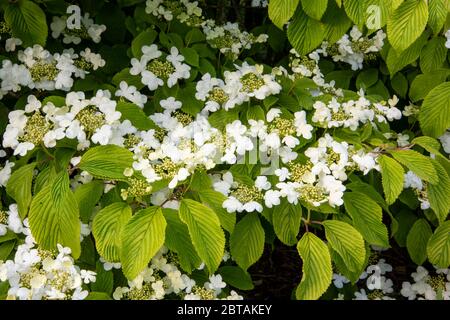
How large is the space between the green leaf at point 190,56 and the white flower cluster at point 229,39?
0.56 feet

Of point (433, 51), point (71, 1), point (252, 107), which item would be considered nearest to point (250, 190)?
point (252, 107)

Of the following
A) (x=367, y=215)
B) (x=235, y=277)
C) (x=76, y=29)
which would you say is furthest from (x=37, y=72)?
(x=367, y=215)

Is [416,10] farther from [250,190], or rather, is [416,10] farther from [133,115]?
[133,115]

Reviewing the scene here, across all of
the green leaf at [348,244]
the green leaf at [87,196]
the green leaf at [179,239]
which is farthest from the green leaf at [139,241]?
the green leaf at [348,244]

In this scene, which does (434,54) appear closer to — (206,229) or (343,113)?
(343,113)

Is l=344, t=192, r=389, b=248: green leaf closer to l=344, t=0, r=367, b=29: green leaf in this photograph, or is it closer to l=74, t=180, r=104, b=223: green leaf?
l=344, t=0, r=367, b=29: green leaf

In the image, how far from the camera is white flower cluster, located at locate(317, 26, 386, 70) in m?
2.20

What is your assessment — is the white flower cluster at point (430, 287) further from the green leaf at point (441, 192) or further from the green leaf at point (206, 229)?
the green leaf at point (206, 229)

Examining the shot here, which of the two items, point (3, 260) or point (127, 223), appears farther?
point (3, 260)

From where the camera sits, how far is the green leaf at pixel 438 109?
1.91 m

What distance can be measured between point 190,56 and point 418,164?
0.87 m

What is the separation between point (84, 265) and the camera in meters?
1.70

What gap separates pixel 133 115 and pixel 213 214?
18.2 inches

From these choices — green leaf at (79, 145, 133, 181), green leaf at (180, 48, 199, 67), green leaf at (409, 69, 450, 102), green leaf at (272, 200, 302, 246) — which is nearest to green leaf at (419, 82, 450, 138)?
green leaf at (409, 69, 450, 102)
